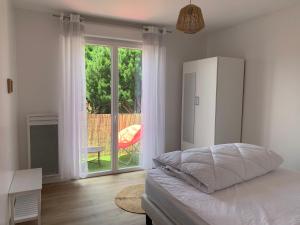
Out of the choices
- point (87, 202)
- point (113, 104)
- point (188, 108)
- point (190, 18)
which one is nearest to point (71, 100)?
point (113, 104)

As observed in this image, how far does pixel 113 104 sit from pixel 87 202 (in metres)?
1.54

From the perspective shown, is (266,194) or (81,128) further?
(81,128)

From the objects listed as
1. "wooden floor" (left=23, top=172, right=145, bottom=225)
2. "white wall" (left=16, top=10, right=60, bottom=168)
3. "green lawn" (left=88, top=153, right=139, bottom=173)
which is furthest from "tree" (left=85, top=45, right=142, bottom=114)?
"wooden floor" (left=23, top=172, right=145, bottom=225)

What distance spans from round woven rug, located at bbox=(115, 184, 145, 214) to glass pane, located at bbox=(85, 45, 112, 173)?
838 millimetres

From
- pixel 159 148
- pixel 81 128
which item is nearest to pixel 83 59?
pixel 81 128

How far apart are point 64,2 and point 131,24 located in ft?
3.82

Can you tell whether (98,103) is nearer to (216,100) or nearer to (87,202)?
(87,202)

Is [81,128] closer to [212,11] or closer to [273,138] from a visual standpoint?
[212,11]

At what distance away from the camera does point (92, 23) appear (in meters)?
3.55

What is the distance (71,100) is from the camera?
11.3 ft

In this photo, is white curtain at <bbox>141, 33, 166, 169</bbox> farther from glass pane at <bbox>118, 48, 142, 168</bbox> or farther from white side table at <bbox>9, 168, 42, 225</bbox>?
white side table at <bbox>9, 168, 42, 225</bbox>

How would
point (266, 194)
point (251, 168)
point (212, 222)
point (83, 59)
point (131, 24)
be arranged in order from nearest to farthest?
point (212, 222) → point (266, 194) → point (251, 168) → point (83, 59) → point (131, 24)

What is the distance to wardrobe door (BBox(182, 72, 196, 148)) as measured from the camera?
4016mm

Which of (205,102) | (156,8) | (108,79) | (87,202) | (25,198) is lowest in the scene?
(87,202)
